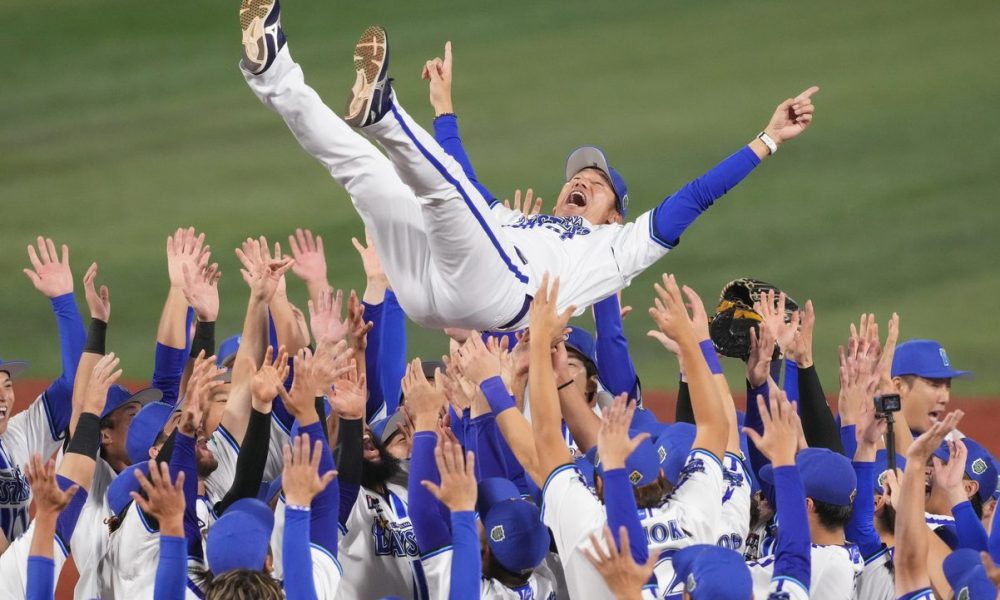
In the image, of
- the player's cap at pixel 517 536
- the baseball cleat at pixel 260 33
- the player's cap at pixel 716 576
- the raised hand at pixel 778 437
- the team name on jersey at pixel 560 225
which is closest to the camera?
the player's cap at pixel 716 576

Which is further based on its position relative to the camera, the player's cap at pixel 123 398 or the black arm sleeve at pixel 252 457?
the player's cap at pixel 123 398

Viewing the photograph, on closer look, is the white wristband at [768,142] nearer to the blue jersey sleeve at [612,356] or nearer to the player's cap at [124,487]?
the blue jersey sleeve at [612,356]

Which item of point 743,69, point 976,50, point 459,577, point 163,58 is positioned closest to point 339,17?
point 163,58

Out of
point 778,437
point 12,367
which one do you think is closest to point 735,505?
point 778,437

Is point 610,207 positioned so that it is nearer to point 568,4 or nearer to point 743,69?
point 743,69

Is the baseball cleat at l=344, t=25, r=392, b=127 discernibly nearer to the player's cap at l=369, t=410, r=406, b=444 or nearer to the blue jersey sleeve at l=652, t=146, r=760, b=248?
the player's cap at l=369, t=410, r=406, b=444

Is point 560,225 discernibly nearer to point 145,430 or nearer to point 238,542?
point 145,430

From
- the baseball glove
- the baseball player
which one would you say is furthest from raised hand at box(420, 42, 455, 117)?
the baseball glove

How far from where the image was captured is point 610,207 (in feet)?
21.8

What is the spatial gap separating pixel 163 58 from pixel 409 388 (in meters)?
12.3

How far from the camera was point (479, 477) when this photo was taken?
5.36 metres

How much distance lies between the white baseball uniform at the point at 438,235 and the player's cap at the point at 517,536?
119 centimetres

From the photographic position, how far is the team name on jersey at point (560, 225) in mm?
6141

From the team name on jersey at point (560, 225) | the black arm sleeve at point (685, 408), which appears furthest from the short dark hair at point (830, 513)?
the team name on jersey at point (560, 225)
